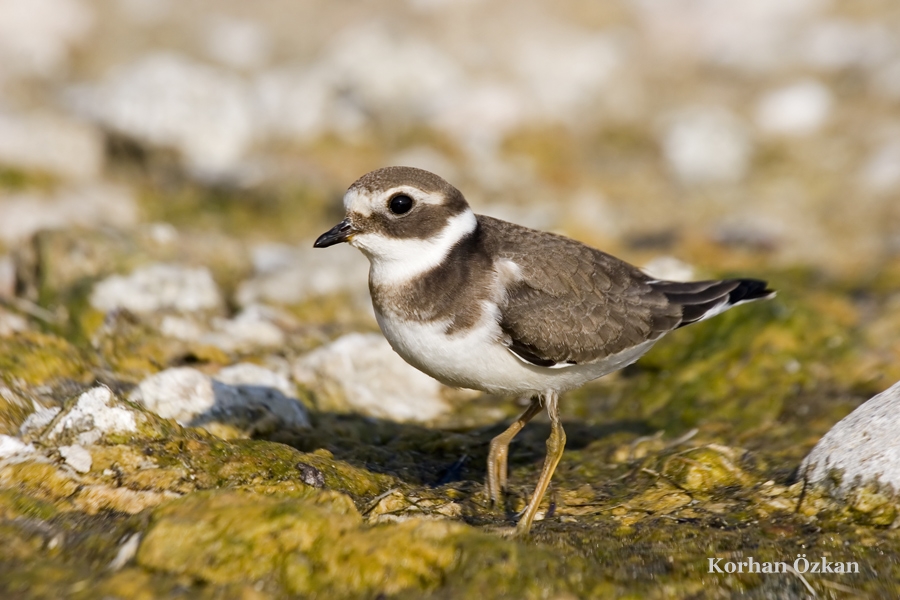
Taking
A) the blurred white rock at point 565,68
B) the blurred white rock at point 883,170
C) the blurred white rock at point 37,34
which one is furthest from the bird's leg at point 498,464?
the blurred white rock at point 37,34

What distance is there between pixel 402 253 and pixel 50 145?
854 cm

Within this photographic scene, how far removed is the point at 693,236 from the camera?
12.3 meters

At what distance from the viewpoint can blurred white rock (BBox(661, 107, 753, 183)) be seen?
46.5ft

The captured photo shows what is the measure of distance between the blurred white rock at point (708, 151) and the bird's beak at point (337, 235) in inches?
355

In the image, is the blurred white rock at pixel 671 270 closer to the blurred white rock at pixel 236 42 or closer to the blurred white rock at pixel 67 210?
the blurred white rock at pixel 67 210

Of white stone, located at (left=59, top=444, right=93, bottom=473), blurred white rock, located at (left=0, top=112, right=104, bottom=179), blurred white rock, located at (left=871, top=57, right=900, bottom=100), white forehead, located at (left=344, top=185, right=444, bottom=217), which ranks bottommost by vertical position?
white stone, located at (left=59, top=444, right=93, bottom=473)

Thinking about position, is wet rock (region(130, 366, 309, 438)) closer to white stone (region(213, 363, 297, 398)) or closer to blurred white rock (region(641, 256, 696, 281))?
white stone (region(213, 363, 297, 398))

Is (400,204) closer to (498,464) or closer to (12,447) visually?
(498,464)

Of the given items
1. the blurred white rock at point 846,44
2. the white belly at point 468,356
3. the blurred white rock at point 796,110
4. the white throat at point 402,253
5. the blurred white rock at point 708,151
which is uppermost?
the blurred white rock at point 846,44

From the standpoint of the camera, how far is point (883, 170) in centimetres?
1327

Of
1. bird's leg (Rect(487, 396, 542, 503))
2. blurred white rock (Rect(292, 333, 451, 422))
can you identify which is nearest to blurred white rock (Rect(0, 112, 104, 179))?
blurred white rock (Rect(292, 333, 451, 422))

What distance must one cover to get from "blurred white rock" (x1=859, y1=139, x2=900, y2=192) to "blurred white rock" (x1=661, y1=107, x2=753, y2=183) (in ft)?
5.66

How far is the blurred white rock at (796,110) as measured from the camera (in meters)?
14.8

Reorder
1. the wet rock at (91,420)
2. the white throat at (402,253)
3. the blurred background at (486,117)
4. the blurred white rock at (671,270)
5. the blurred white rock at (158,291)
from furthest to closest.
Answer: the blurred background at (486,117), the blurred white rock at (671,270), the blurred white rock at (158,291), the white throat at (402,253), the wet rock at (91,420)
